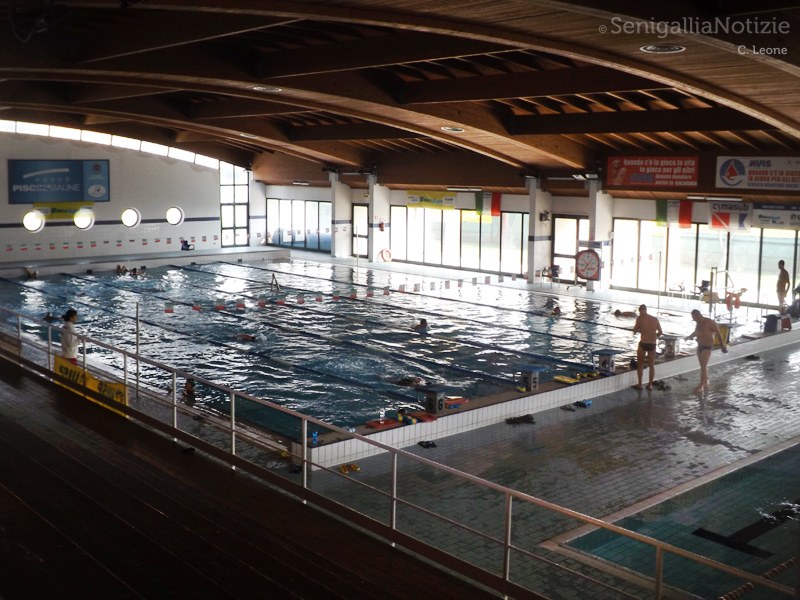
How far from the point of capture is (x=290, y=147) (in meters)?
30.6

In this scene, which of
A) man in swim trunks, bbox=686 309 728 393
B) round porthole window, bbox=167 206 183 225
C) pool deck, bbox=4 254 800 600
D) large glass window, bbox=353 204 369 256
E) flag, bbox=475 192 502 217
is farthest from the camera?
round porthole window, bbox=167 206 183 225

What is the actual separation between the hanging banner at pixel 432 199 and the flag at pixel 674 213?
27.0ft

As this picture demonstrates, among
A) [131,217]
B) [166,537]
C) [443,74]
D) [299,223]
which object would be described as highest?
[443,74]

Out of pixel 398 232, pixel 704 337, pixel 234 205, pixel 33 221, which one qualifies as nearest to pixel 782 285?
pixel 704 337

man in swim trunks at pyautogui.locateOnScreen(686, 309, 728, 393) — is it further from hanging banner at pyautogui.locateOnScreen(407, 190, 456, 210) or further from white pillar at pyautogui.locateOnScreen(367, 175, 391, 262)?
white pillar at pyautogui.locateOnScreen(367, 175, 391, 262)

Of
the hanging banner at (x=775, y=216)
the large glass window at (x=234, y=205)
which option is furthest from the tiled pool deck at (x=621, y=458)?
the large glass window at (x=234, y=205)

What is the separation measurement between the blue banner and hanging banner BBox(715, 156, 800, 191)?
22.4m

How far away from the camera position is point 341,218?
1337 inches

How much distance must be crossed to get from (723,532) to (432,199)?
2336cm

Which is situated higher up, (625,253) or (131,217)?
(131,217)

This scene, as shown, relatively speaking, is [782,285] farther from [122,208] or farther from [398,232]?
[122,208]

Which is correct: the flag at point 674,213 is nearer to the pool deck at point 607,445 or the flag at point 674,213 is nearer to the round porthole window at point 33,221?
the pool deck at point 607,445

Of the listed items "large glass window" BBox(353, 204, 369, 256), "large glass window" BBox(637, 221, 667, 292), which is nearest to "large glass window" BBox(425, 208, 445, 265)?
"large glass window" BBox(353, 204, 369, 256)

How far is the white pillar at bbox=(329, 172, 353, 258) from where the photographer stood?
3366 cm
